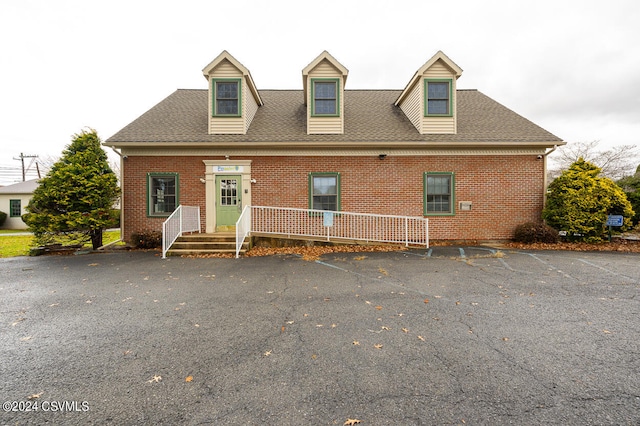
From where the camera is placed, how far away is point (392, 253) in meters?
8.64

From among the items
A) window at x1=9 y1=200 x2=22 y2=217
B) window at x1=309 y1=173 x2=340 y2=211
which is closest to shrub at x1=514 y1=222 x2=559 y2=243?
window at x1=309 y1=173 x2=340 y2=211

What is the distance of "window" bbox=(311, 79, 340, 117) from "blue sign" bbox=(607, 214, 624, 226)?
33.5 feet

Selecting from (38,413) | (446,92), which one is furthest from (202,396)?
(446,92)

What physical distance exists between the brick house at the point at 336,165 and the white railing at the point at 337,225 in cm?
42

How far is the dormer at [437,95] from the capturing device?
34.7 ft

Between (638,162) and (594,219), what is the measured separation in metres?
21.5

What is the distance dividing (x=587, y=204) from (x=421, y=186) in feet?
17.6

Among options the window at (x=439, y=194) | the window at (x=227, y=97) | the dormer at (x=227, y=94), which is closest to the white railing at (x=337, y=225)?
the window at (x=439, y=194)

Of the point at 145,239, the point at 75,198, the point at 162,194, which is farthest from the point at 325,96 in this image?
the point at 75,198

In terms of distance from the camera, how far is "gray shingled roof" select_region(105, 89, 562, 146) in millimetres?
10164

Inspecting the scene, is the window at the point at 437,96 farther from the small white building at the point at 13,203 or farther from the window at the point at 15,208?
the window at the point at 15,208

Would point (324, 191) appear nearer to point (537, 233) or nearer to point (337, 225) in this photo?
point (337, 225)

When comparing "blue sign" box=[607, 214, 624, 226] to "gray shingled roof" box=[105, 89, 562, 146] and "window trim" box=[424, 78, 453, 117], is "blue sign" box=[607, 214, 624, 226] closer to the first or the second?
"gray shingled roof" box=[105, 89, 562, 146]

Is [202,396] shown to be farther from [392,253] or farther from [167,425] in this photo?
[392,253]
